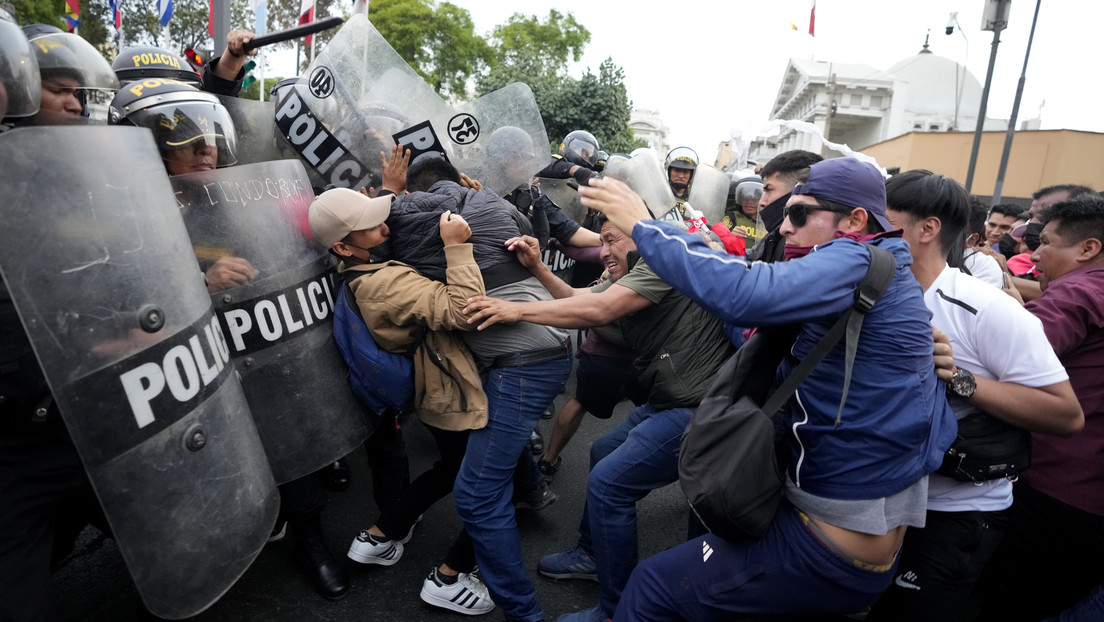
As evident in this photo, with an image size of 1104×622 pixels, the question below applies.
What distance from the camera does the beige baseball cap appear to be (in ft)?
7.72

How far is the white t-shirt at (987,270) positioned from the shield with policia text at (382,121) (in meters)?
2.46

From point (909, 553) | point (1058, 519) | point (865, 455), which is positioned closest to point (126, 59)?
point (865, 455)

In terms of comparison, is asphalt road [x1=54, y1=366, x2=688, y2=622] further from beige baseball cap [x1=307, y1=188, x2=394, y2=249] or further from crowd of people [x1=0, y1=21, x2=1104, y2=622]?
beige baseball cap [x1=307, y1=188, x2=394, y2=249]

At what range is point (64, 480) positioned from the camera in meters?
1.82

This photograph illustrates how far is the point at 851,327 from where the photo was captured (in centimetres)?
158

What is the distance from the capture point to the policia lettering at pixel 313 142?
10.3ft

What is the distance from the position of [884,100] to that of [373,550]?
55.9m

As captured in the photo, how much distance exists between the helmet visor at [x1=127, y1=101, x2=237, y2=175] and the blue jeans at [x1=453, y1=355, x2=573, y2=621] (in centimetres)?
139

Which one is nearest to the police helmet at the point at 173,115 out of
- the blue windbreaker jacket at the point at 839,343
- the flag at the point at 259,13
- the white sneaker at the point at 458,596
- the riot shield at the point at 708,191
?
the blue windbreaker jacket at the point at 839,343

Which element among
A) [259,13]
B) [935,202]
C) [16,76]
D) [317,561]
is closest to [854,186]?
[935,202]

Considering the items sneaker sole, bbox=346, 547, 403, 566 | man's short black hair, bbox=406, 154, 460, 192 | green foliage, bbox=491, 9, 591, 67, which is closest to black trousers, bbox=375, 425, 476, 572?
sneaker sole, bbox=346, 547, 403, 566

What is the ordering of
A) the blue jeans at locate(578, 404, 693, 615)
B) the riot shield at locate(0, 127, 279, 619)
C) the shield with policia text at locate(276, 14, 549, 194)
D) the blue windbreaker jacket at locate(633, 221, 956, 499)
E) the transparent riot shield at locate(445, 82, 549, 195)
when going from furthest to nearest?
the transparent riot shield at locate(445, 82, 549, 195) → the shield with policia text at locate(276, 14, 549, 194) → the blue jeans at locate(578, 404, 693, 615) → the blue windbreaker jacket at locate(633, 221, 956, 499) → the riot shield at locate(0, 127, 279, 619)

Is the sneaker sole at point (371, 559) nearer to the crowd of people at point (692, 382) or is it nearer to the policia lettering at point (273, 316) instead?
the crowd of people at point (692, 382)

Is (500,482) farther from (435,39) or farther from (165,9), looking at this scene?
(435,39)
